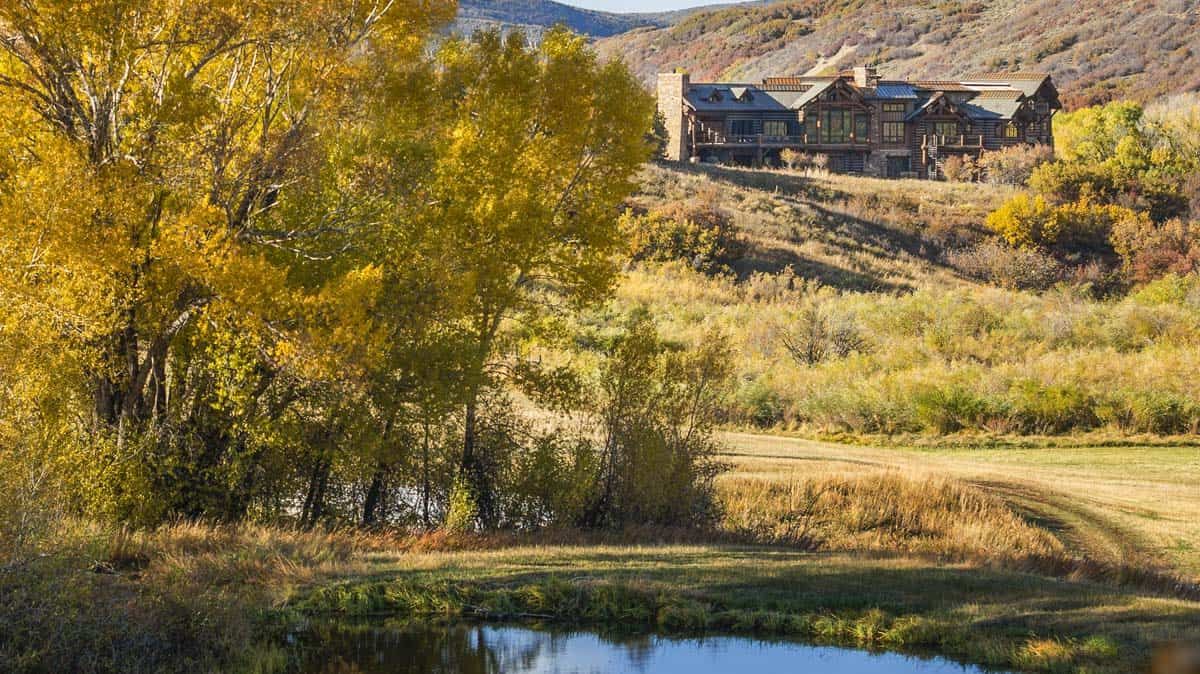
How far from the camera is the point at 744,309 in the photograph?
50969 millimetres

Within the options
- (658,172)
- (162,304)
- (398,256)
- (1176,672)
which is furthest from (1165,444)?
(658,172)

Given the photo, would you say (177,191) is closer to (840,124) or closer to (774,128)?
(774,128)

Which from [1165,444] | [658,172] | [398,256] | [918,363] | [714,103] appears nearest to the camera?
[398,256]

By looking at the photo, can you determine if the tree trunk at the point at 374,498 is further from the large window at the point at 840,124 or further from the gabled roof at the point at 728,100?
the large window at the point at 840,124

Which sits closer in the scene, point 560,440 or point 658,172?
point 560,440

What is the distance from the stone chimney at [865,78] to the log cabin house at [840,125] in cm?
146

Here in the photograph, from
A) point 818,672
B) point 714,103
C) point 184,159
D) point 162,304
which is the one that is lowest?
point 818,672

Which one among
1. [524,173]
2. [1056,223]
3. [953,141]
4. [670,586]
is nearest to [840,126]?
[953,141]

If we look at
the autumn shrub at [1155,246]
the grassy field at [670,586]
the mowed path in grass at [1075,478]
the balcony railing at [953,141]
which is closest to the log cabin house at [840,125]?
the balcony railing at [953,141]

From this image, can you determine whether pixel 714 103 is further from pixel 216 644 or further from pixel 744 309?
pixel 216 644

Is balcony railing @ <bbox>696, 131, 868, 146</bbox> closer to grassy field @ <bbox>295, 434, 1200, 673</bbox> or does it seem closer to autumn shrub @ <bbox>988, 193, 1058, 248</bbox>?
autumn shrub @ <bbox>988, 193, 1058, 248</bbox>

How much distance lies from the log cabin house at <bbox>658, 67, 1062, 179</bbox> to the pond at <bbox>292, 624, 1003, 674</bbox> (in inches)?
3093

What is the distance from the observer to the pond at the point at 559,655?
13.6m

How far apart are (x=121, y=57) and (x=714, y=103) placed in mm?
79130
